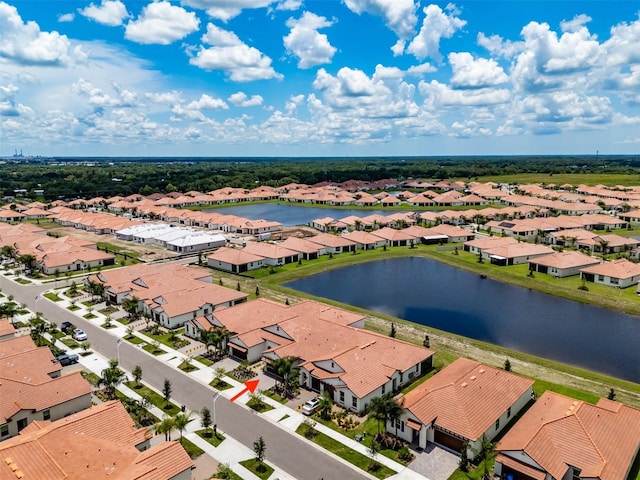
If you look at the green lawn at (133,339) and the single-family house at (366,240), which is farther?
the single-family house at (366,240)

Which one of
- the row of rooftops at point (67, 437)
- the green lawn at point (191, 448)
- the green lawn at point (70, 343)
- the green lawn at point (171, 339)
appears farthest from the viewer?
the green lawn at point (171, 339)

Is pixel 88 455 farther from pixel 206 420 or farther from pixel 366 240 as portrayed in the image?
pixel 366 240

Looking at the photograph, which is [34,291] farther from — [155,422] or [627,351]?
[627,351]

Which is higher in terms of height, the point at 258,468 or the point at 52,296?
the point at 52,296

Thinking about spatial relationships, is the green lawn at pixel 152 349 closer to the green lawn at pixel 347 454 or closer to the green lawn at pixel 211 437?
the green lawn at pixel 211 437

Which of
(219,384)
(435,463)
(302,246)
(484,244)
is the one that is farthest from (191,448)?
(484,244)

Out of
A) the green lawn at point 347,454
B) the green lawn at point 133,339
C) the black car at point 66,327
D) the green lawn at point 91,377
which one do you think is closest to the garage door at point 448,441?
the green lawn at point 347,454

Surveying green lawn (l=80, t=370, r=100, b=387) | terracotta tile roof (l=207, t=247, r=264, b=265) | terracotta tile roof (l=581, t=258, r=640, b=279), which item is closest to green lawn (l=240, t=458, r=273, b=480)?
green lawn (l=80, t=370, r=100, b=387)
